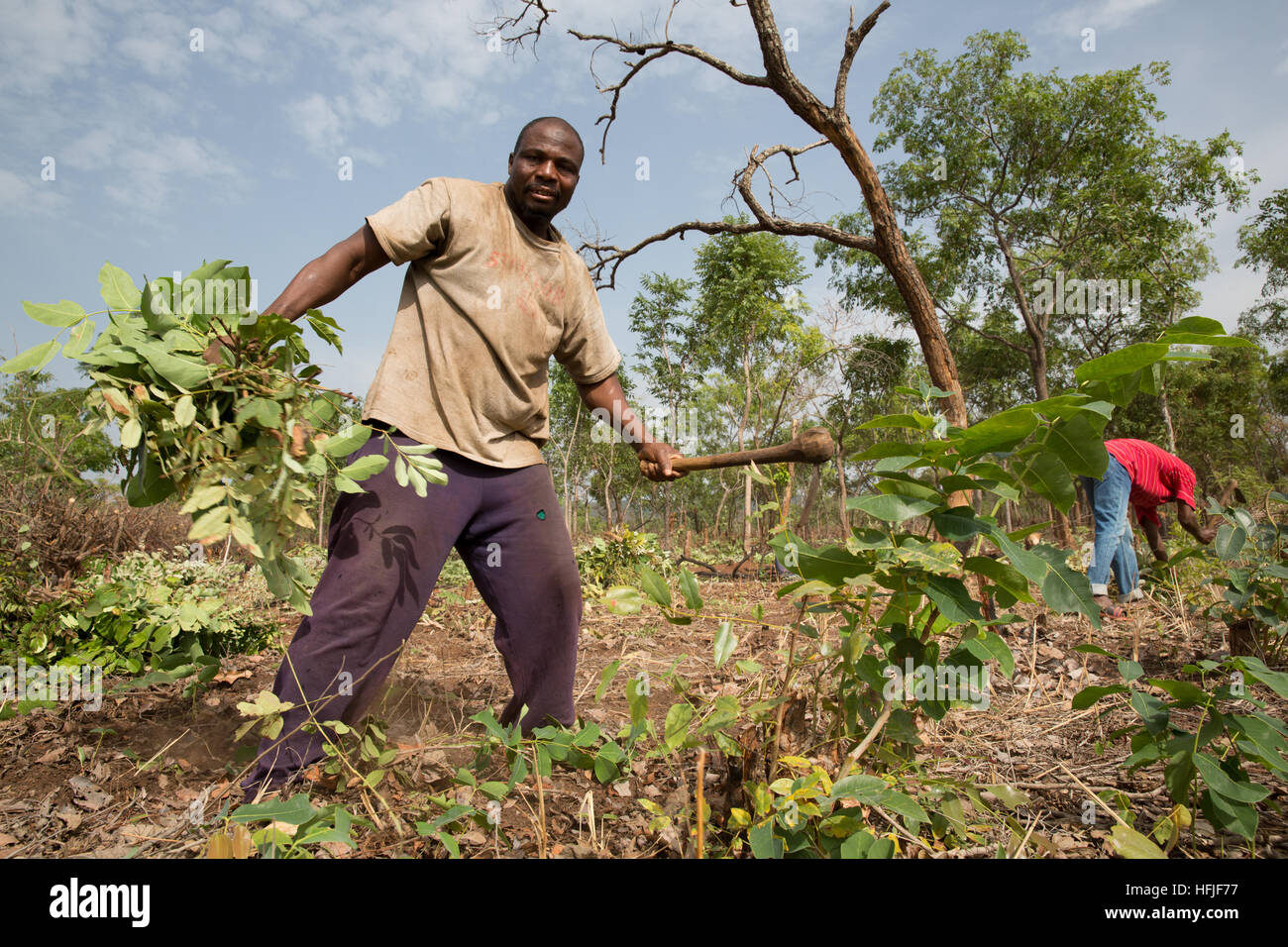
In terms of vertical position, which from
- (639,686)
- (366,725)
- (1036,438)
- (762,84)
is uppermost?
(762,84)

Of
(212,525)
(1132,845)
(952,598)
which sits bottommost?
(1132,845)

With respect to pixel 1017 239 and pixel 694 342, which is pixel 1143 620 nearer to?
pixel 1017 239

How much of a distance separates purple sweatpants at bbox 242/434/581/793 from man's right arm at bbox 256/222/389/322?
39 cm

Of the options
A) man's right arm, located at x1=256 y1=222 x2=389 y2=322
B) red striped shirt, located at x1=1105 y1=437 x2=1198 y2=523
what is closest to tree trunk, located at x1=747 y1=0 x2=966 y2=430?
red striped shirt, located at x1=1105 y1=437 x2=1198 y2=523

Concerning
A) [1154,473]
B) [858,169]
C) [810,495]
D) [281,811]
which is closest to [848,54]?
[858,169]

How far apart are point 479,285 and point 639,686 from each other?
126 cm

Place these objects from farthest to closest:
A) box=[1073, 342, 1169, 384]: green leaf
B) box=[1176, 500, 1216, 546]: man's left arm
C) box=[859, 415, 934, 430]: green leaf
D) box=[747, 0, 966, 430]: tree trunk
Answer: box=[747, 0, 966, 430]: tree trunk < box=[1176, 500, 1216, 546]: man's left arm < box=[859, 415, 934, 430]: green leaf < box=[1073, 342, 1169, 384]: green leaf

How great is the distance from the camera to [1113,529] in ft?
14.6

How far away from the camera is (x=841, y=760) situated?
1.47 meters

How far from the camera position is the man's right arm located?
1787 millimetres

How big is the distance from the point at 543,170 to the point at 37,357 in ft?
4.44

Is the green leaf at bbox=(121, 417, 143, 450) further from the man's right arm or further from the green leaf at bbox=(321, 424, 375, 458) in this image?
the man's right arm

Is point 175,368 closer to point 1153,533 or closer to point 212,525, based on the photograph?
point 212,525

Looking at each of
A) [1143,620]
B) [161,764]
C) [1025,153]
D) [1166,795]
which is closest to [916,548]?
[1166,795]
